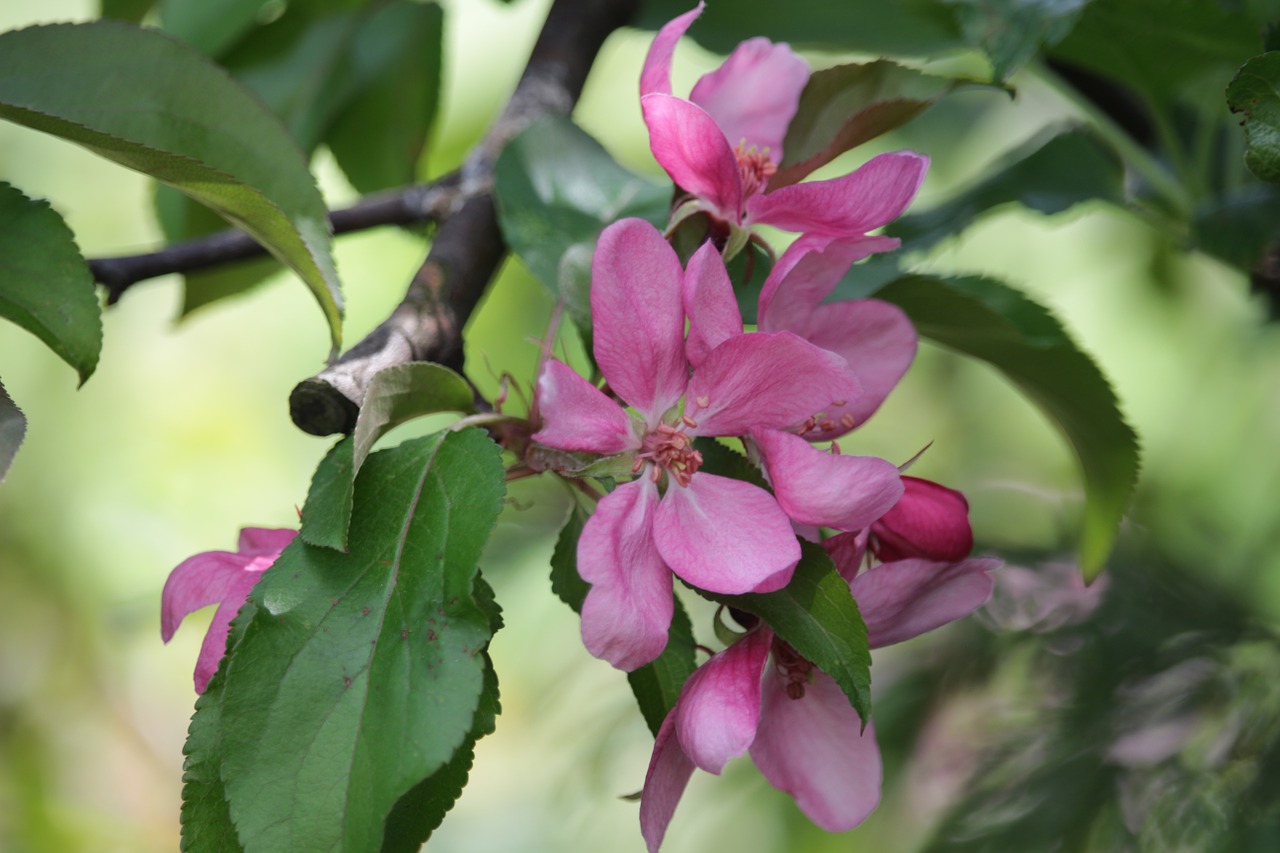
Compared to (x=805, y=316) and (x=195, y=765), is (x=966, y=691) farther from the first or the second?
(x=195, y=765)

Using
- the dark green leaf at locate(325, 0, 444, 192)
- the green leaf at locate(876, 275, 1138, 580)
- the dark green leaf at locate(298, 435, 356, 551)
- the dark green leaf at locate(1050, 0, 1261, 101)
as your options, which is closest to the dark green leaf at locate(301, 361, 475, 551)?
the dark green leaf at locate(298, 435, 356, 551)

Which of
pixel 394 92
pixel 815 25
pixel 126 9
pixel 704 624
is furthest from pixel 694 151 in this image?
pixel 704 624

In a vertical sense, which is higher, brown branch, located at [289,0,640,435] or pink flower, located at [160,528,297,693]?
brown branch, located at [289,0,640,435]

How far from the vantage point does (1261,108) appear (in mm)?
397

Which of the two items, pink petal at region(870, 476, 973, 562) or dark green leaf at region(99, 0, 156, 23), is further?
dark green leaf at region(99, 0, 156, 23)

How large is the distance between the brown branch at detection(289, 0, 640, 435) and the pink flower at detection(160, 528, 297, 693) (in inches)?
2.4

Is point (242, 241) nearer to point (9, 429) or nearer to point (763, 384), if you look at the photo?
point (9, 429)

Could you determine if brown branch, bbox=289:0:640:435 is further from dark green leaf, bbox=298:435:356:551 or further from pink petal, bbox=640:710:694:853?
pink petal, bbox=640:710:694:853

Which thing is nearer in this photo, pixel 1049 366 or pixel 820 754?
pixel 820 754

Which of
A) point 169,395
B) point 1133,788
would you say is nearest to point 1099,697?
point 1133,788

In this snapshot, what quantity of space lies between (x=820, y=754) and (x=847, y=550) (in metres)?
0.09

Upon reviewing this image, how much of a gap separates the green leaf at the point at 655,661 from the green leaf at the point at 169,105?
130mm

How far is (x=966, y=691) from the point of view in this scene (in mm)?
893

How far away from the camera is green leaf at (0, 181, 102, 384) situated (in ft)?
1.45
